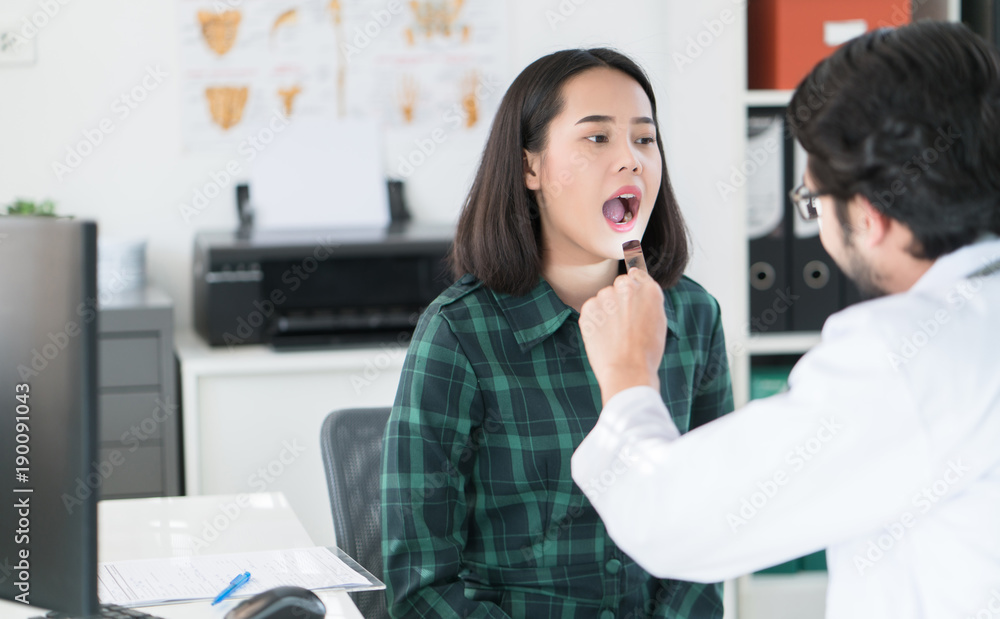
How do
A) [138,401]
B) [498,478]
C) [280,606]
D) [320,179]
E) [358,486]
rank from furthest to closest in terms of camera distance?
1. [320,179]
2. [138,401]
3. [358,486]
4. [498,478]
5. [280,606]

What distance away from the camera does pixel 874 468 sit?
76 centimetres

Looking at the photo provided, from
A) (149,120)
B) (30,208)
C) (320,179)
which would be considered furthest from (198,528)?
(149,120)

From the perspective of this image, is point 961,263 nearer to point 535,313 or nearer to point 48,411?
point 535,313

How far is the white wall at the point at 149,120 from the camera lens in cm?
230

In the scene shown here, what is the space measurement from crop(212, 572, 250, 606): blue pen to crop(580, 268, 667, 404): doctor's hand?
426 mm

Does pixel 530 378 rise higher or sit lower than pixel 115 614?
higher

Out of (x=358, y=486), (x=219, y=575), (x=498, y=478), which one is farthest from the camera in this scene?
(x=358, y=486)

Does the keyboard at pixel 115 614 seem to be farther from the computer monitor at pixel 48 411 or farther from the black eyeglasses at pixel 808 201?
the black eyeglasses at pixel 808 201

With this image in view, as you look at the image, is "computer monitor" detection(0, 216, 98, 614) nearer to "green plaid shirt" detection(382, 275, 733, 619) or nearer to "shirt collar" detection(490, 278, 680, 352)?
"green plaid shirt" detection(382, 275, 733, 619)

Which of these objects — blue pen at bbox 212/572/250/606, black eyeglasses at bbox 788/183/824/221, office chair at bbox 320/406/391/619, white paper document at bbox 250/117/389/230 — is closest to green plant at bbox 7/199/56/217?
white paper document at bbox 250/117/389/230

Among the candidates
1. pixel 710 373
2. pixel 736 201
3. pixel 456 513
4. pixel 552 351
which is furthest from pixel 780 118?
pixel 456 513

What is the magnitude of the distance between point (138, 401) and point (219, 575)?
45.7 inches

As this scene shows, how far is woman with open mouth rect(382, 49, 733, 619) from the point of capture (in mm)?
1187

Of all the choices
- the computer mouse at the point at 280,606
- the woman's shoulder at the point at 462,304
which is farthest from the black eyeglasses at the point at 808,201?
the computer mouse at the point at 280,606
